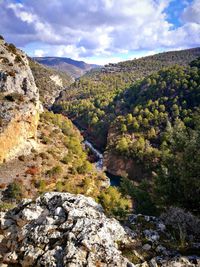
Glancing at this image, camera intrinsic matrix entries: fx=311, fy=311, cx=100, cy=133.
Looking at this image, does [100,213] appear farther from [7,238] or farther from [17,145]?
[17,145]

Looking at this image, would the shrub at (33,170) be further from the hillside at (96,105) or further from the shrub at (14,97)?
the hillside at (96,105)

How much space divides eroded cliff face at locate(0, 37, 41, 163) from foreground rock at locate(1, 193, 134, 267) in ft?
142

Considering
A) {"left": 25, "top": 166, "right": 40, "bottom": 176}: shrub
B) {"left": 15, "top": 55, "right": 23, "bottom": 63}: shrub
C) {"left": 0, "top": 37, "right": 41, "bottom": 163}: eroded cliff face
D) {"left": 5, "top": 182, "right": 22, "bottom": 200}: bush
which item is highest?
{"left": 15, "top": 55, "right": 23, "bottom": 63}: shrub

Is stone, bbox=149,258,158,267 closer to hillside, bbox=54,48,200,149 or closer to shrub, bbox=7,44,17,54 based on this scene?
shrub, bbox=7,44,17,54

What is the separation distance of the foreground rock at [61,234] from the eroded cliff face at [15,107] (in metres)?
43.4

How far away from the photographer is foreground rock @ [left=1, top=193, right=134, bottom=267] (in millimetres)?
11125

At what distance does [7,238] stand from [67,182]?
46.7m

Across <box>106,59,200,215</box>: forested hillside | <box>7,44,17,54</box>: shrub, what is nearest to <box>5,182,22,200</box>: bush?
<box>106,59,200,215</box>: forested hillside

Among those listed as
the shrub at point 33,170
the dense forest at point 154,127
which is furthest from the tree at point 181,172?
the shrub at point 33,170

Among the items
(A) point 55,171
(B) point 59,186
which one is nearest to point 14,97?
(A) point 55,171

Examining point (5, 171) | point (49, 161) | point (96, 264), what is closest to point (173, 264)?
point (96, 264)

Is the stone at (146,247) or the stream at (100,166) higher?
the stone at (146,247)

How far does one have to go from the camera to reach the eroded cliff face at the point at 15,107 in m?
57.1

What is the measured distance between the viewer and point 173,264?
38.6ft
